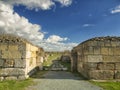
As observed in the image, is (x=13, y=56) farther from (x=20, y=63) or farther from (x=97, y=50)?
(x=97, y=50)

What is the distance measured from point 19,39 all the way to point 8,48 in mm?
823

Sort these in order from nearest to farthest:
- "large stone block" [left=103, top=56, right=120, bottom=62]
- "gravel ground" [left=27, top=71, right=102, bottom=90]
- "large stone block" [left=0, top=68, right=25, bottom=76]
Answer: "gravel ground" [left=27, top=71, right=102, bottom=90] → "large stone block" [left=0, top=68, right=25, bottom=76] → "large stone block" [left=103, top=56, right=120, bottom=62]

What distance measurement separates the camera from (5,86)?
9.45 metres

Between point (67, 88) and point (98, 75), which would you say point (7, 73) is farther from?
point (98, 75)

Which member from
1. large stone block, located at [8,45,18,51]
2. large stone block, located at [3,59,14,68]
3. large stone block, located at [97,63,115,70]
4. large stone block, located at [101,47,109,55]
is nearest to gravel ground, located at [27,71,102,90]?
large stone block, located at [97,63,115,70]

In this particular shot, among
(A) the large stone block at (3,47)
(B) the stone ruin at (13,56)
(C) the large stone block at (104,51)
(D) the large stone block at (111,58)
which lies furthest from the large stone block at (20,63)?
(D) the large stone block at (111,58)

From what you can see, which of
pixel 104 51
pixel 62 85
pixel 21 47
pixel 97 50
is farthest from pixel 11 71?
pixel 104 51

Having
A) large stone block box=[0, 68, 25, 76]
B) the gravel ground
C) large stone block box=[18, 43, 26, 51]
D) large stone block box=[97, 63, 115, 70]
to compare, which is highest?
large stone block box=[18, 43, 26, 51]

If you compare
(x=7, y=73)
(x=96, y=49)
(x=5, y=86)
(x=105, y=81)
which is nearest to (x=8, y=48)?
(x=7, y=73)

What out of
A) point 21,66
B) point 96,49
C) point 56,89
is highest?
point 96,49

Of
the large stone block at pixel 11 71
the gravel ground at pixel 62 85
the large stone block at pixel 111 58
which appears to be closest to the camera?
the gravel ground at pixel 62 85

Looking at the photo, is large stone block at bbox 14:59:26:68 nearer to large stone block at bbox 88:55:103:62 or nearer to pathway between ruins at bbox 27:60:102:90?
pathway between ruins at bbox 27:60:102:90

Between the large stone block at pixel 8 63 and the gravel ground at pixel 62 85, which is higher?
the large stone block at pixel 8 63

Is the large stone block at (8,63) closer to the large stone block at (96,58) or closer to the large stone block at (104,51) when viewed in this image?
the large stone block at (96,58)
